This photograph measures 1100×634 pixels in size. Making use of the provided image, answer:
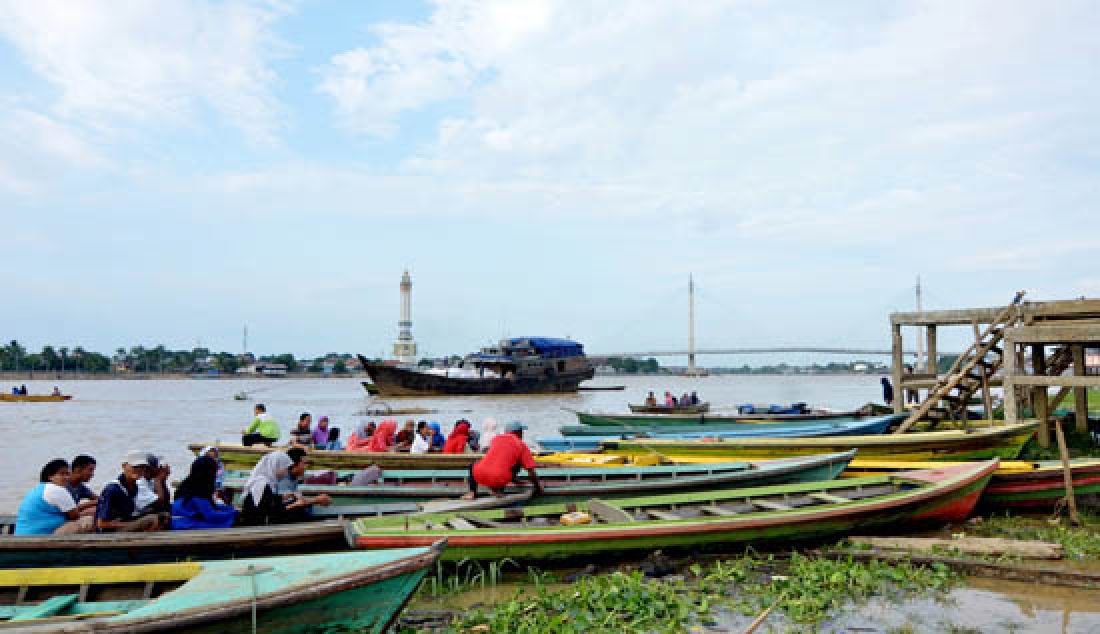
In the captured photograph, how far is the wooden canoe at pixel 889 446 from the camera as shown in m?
12.8

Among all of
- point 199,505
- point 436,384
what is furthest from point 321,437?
point 436,384

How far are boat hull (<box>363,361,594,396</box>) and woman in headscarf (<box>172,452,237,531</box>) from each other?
48.3m

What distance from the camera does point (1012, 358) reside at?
43.0ft

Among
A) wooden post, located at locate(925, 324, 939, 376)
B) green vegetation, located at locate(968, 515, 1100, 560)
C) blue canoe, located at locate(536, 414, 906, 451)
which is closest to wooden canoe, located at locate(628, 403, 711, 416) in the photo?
wooden post, located at locate(925, 324, 939, 376)

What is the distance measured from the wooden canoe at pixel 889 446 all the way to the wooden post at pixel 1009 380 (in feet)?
1.00

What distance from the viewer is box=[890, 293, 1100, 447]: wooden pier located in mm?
12719

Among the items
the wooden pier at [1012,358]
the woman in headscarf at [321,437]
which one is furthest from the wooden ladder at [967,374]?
the woman in headscarf at [321,437]

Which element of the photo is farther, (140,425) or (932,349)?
(140,425)

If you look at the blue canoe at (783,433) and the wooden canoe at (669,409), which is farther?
the wooden canoe at (669,409)

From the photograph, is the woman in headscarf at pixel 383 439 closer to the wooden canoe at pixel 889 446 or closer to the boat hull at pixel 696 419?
the wooden canoe at pixel 889 446

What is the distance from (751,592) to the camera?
692 centimetres

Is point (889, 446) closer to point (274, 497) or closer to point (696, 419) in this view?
point (696, 419)

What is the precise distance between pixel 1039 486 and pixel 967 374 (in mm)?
4987

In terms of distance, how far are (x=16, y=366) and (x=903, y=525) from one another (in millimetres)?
145267
